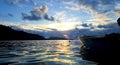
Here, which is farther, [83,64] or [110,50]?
[110,50]

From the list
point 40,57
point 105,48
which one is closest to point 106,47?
point 105,48

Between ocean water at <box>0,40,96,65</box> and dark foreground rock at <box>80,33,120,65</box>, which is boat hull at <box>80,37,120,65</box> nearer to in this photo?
dark foreground rock at <box>80,33,120,65</box>

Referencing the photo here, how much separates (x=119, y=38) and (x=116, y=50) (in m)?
1.75

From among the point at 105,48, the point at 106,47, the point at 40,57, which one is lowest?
the point at 40,57

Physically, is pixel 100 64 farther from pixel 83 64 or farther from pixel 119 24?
pixel 119 24

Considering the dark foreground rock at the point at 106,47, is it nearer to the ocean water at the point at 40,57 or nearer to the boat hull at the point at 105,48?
the boat hull at the point at 105,48

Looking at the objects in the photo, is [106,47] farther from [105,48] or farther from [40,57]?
[40,57]

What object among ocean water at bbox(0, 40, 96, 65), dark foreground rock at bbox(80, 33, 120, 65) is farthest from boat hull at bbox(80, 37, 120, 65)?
ocean water at bbox(0, 40, 96, 65)

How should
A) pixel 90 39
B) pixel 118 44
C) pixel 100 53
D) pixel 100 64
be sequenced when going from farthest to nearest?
pixel 90 39 → pixel 100 53 → pixel 118 44 → pixel 100 64

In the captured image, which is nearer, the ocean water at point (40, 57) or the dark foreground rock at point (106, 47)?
the ocean water at point (40, 57)

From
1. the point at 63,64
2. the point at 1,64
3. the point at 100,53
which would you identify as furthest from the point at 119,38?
the point at 1,64

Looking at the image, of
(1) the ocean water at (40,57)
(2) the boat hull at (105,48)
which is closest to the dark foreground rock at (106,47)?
(2) the boat hull at (105,48)

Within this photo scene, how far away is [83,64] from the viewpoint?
15.9m

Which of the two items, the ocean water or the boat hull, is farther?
the boat hull
